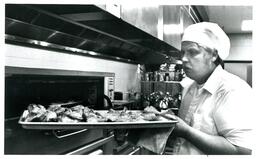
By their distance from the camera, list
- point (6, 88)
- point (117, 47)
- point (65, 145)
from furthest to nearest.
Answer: point (117, 47) < point (65, 145) < point (6, 88)

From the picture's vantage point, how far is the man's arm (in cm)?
96

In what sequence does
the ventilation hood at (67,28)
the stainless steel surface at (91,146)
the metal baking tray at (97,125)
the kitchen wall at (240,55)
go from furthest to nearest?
the kitchen wall at (240,55), the stainless steel surface at (91,146), the ventilation hood at (67,28), the metal baking tray at (97,125)

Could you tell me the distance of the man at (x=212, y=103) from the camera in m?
0.95

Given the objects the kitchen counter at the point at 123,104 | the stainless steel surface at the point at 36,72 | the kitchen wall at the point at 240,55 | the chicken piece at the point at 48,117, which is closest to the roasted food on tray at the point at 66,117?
the chicken piece at the point at 48,117

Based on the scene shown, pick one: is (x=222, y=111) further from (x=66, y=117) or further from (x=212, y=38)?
(x=66, y=117)

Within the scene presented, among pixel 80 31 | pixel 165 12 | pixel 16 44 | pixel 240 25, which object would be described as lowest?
pixel 16 44

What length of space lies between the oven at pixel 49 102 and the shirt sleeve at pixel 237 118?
25.6 inches

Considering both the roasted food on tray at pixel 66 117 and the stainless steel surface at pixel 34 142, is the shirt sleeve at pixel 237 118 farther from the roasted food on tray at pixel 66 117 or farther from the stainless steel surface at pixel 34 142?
the stainless steel surface at pixel 34 142

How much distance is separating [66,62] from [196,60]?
933 millimetres

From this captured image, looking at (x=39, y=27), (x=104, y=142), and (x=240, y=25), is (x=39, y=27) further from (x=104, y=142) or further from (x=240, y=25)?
(x=240, y=25)

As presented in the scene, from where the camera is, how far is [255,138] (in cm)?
94
